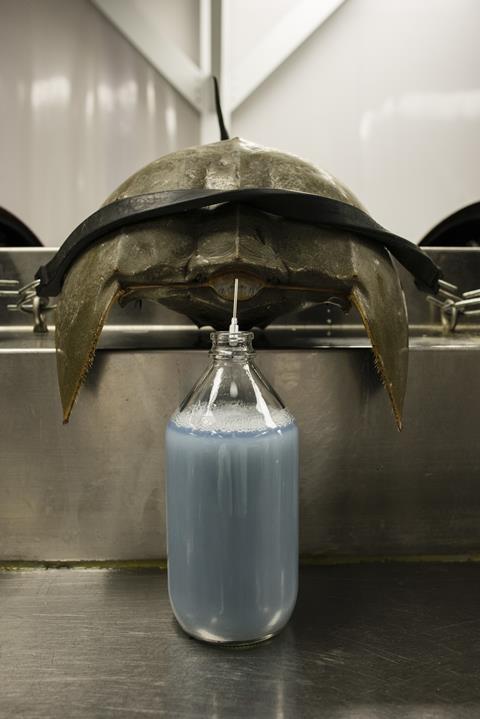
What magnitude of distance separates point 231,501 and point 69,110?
3.02 m

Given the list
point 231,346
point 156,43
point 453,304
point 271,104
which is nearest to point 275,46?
point 271,104

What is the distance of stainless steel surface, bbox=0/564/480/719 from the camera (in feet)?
1.70

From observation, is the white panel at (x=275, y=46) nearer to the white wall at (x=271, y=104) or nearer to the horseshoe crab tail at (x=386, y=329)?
the white wall at (x=271, y=104)

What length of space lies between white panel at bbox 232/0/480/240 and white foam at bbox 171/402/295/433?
276 cm

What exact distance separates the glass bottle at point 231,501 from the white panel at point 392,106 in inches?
108

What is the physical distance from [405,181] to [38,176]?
2.03 metres

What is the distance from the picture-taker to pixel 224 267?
65 centimetres

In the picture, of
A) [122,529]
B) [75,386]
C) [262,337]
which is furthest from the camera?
[262,337]

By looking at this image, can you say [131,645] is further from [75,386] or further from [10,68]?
[10,68]

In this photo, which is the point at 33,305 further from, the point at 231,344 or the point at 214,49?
the point at 214,49

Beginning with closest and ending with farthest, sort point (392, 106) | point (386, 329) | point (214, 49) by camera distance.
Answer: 1. point (386, 329)
2. point (214, 49)
3. point (392, 106)

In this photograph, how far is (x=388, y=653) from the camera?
60cm

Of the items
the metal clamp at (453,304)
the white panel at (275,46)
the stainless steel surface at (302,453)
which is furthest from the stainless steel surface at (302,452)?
the white panel at (275,46)

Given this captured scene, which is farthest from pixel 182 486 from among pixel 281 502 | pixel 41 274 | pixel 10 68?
pixel 10 68
